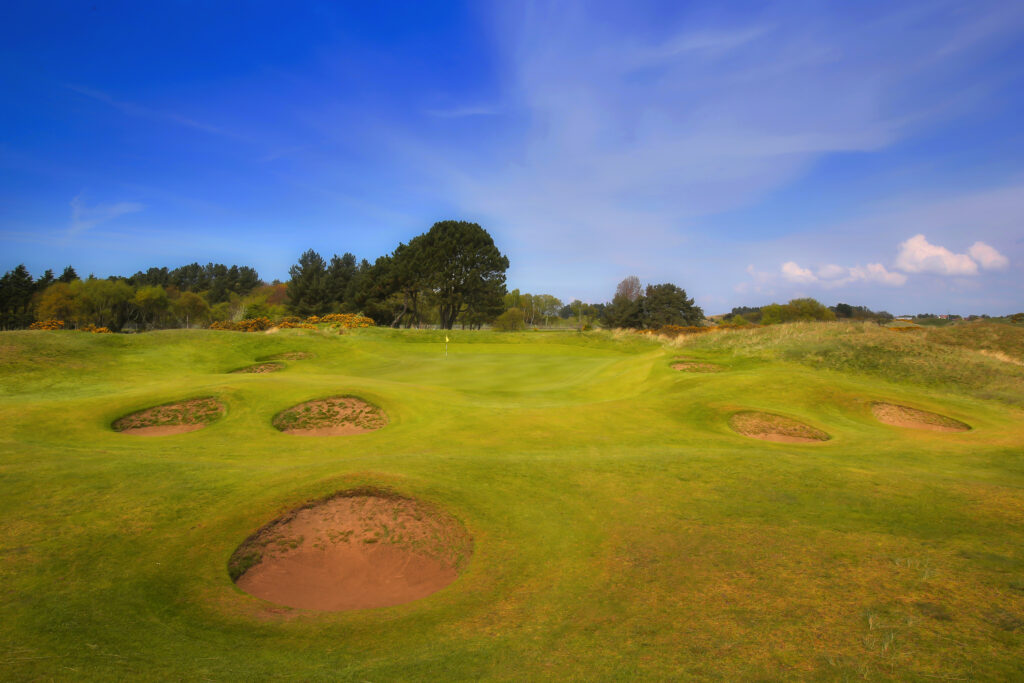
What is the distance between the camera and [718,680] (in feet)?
12.5

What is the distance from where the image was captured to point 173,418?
45.1ft

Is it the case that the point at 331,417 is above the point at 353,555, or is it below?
above

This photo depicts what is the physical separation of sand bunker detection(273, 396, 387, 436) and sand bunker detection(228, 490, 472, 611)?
648 cm

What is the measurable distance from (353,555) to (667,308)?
77401mm

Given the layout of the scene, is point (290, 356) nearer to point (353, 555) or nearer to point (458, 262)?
point (353, 555)

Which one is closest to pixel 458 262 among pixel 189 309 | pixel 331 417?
pixel 331 417

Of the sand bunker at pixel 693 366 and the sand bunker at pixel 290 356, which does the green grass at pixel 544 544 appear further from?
the sand bunker at pixel 290 356

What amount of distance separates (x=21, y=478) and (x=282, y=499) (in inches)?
152

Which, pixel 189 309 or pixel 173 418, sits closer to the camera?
pixel 173 418

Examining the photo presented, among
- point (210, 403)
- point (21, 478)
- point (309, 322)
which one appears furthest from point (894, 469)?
point (309, 322)

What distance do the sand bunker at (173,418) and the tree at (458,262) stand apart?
2026 inches

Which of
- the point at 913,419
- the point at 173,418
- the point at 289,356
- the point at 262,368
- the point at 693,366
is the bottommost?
the point at 173,418

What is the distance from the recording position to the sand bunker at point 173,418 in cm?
1302

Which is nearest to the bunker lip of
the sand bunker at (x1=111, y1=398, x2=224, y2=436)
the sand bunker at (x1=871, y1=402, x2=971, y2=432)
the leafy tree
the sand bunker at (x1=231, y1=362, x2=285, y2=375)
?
the sand bunker at (x1=231, y1=362, x2=285, y2=375)
